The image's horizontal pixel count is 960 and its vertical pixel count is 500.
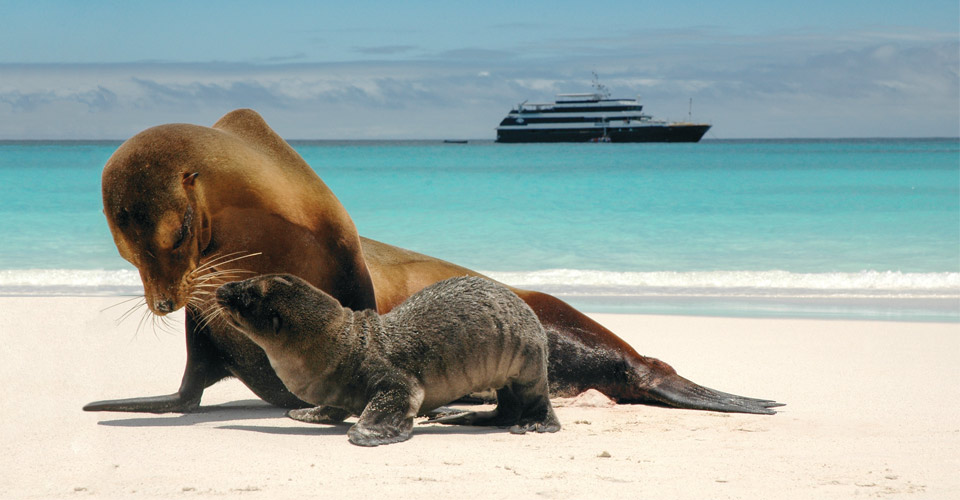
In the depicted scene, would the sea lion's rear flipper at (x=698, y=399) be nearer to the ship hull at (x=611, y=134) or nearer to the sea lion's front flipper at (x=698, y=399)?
the sea lion's front flipper at (x=698, y=399)

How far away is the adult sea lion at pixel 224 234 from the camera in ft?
14.6

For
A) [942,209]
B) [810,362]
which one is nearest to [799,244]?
[942,209]

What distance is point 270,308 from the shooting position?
4.34 m

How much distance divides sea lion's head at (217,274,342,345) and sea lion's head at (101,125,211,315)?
282 millimetres

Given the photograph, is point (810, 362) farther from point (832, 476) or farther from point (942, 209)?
point (942, 209)

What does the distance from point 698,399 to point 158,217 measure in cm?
283

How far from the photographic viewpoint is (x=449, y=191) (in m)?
33.8

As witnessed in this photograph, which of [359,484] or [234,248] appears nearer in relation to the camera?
[359,484]

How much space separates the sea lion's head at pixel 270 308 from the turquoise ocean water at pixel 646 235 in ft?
10.8

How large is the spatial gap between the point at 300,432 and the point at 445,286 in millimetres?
913

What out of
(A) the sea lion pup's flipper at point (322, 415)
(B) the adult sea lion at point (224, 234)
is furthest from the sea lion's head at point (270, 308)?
(A) the sea lion pup's flipper at point (322, 415)

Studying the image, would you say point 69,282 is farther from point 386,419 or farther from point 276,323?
point 386,419

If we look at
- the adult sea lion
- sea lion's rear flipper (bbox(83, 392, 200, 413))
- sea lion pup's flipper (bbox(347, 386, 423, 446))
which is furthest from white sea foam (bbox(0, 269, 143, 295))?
sea lion pup's flipper (bbox(347, 386, 423, 446))

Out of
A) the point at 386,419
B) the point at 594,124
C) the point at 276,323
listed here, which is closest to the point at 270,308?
the point at 276,323
